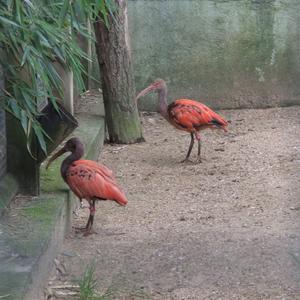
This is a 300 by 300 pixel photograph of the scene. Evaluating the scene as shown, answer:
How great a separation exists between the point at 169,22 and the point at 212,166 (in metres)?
2.32

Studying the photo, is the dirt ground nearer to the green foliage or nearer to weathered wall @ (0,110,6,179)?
weathered wall @ (0,110,6,179)

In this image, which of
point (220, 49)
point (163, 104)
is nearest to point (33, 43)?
point (163, 104)

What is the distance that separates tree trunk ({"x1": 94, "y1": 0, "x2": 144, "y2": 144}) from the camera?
7.48 meters

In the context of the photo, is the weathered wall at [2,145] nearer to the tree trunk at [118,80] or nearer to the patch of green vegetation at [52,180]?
the patch of green vegetation at [52,180]

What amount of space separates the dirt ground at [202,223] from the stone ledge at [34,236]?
0.66 feet

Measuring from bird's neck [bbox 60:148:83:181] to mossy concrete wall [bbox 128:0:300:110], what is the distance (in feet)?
11.9

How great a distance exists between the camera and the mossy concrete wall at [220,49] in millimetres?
8789

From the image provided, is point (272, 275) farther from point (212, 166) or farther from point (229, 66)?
point (229, 66)

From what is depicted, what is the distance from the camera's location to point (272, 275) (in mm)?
4625

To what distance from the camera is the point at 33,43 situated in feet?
13.1

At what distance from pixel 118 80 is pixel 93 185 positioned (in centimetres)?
258

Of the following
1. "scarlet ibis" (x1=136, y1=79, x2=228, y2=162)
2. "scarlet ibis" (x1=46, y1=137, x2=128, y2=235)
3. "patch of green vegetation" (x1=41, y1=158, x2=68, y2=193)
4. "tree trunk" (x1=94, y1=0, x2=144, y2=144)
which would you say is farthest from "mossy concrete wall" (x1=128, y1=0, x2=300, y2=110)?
"scarlet ibis" (x1=46, y1=137, x2=128, y2=235)

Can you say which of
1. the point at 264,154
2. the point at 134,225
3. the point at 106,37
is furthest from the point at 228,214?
the point at 106,37

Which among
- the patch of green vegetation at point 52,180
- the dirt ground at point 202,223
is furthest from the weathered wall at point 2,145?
the dirt ground at point 202,223
